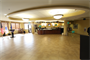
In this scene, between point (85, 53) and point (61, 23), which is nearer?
point (85, 53)

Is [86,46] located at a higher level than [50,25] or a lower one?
lower

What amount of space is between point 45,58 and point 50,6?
3.34 metres

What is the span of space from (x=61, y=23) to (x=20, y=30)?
37.5 ft

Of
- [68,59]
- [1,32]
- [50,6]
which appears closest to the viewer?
[68,59]

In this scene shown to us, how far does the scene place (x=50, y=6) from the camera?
3938mm

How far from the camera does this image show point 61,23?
49.4ft

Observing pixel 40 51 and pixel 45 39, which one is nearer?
pixel 40 51

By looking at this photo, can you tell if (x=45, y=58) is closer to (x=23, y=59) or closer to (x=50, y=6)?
(x=23, y=59)

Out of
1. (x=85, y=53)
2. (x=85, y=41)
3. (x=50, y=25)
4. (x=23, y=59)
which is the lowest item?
(x=23, y=59)

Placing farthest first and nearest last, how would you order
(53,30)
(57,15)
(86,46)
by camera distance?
(53,30) < (57,15) < (86,46)

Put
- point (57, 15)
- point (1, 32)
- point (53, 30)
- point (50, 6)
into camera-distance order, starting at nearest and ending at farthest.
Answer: point (50, 6) → point (57, 15) → point (1, 32) → point (53, 30)

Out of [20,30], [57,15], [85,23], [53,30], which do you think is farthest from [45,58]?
[20,30]

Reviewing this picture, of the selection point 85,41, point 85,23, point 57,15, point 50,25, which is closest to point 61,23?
point 50,25

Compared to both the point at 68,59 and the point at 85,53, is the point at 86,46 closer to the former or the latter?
the point at 85,53
